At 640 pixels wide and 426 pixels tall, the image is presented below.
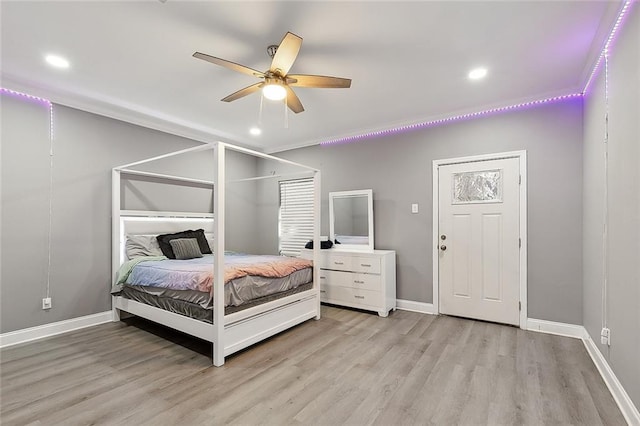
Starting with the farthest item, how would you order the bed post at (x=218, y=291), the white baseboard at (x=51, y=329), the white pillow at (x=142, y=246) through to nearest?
the white pillow at (x=142, y=246) < the white baseboard at (x=51, y=329) < the bed post at (x=218, y=291)

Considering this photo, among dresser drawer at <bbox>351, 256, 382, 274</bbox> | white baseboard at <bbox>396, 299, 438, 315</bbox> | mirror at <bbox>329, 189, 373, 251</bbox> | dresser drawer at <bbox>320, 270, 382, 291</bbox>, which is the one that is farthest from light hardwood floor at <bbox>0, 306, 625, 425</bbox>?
mirror at <bbox>329, 189, 373, 251</bbox>

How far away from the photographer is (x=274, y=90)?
2453 mm

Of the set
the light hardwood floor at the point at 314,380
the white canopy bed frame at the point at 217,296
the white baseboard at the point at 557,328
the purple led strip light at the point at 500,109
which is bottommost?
the light hardwood floor at the point at 314,380

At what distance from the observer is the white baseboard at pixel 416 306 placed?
12.8 ft

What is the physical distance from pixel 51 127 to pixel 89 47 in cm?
141

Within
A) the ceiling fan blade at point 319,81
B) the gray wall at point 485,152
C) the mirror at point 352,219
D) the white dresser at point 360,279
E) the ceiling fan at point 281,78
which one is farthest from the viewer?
the mirror at point 352,219

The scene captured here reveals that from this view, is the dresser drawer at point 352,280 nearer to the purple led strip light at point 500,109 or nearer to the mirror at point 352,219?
the mirror at point 352,219

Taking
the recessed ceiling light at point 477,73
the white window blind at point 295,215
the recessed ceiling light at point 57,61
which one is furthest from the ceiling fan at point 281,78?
the white window blind at point 295,215

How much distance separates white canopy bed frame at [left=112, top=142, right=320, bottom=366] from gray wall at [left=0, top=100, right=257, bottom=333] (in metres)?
0.15

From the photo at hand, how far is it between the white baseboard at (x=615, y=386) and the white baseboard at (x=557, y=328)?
0.36 metres

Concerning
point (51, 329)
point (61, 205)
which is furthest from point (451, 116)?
point (51, 329)

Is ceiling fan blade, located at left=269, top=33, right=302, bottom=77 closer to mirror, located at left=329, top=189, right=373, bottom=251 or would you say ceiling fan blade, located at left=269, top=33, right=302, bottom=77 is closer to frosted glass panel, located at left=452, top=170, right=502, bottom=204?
mirror, located at left=329, top=189, right=373, bottom=251

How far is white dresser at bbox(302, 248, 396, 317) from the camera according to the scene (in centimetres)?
382

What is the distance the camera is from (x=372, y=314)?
3.88 metres
